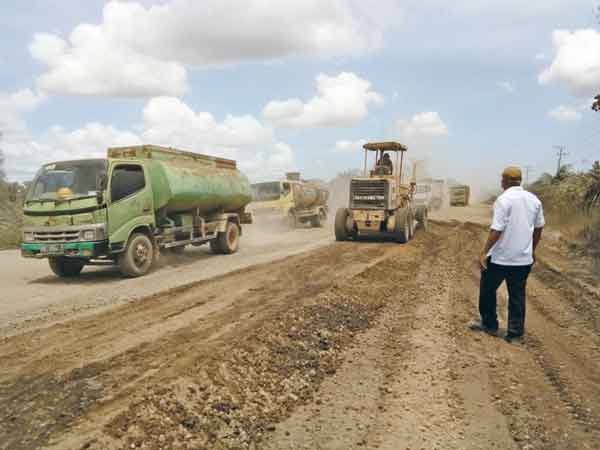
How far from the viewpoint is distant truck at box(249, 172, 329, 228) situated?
22.0m

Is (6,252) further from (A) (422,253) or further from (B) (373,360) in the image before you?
(B) (373,360)

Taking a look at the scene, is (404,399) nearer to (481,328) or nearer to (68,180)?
(481,328)

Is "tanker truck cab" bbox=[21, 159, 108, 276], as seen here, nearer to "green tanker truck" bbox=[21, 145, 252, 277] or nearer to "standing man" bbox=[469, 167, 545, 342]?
"green tanker truck" bbox=[21, 145, 252, 277]

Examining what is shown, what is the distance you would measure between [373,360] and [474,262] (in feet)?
23.8

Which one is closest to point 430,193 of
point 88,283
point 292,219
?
point 292,219

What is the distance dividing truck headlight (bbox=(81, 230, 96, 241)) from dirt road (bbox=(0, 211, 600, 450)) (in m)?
2.51

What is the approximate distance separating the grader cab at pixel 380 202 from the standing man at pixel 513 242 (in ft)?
31.0

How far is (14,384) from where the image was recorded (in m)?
4.29

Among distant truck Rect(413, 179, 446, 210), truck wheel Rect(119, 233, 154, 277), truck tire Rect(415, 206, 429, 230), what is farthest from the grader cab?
distant truck Rect(413, 179, 446, 210)

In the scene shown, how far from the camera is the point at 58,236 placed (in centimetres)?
949

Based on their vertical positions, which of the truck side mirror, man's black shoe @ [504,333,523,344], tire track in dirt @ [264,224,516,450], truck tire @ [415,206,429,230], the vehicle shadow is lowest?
the vehicle shadow

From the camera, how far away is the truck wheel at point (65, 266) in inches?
410

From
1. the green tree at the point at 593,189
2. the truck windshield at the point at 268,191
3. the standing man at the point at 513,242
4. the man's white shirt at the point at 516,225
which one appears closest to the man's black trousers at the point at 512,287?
the standing man at the point at 513,242

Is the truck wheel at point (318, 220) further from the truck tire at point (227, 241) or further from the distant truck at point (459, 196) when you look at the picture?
the distant truck at point (459, 196)
